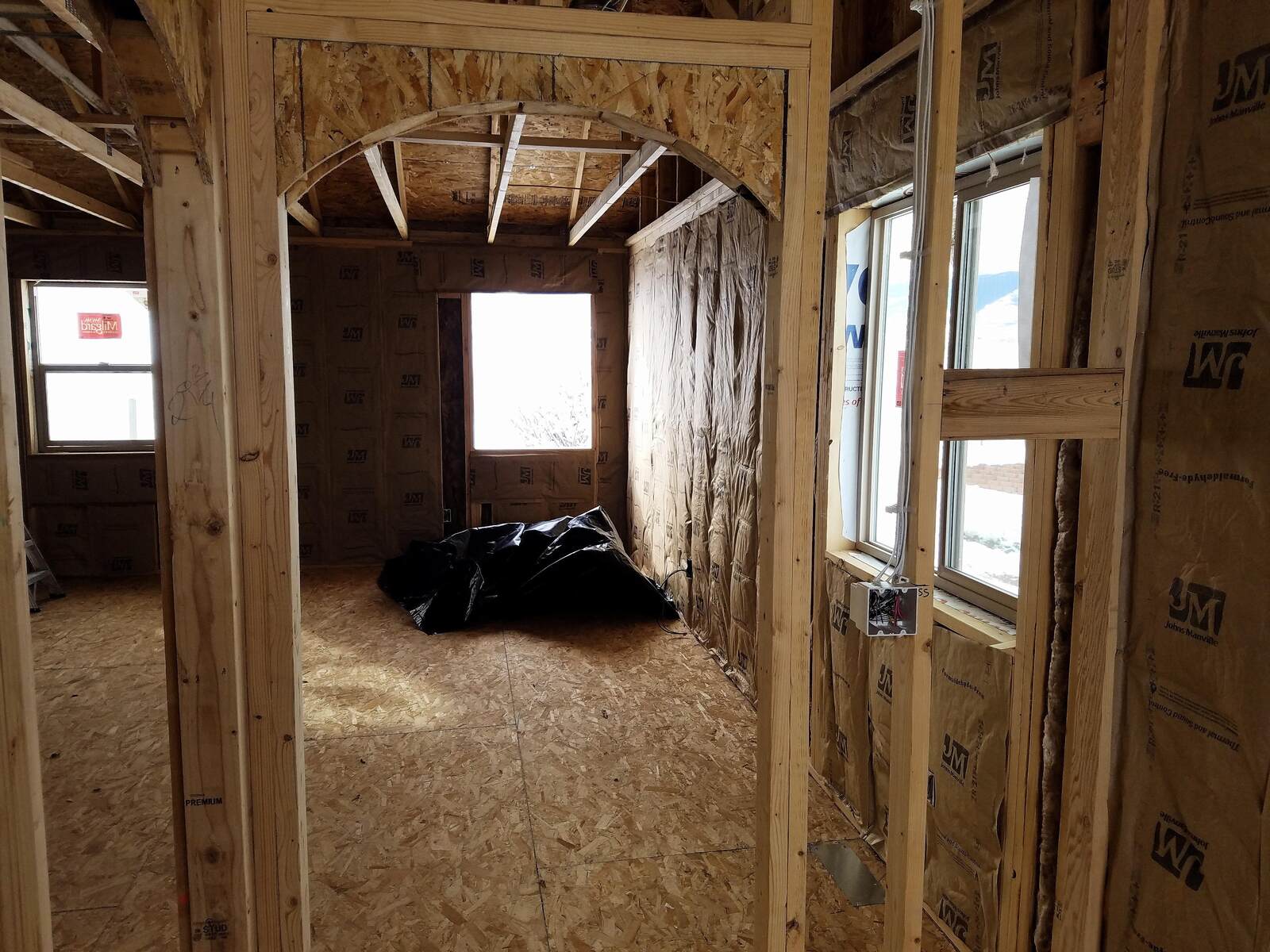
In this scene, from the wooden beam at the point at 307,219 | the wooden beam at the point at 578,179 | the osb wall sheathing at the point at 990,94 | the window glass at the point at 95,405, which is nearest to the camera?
the osb wall sheathing at the point at 990,94

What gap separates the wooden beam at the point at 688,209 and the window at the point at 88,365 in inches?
154

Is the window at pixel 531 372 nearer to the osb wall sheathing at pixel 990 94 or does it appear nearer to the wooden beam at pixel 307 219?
the wooden beam at pixel 307 219

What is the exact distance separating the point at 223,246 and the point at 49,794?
2.74m

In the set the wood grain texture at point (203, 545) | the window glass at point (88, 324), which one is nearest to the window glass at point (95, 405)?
the window glass at point (88, 324)

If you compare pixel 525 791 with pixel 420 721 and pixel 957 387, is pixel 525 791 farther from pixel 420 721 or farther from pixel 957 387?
pixel 957 387

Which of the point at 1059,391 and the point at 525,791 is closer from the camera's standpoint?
the point at 1059,391

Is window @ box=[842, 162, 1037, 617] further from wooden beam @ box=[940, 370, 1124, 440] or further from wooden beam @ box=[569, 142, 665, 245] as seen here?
wooden beam @ box=[569, 142, 665, 245]

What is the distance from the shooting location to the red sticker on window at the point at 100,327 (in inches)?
260

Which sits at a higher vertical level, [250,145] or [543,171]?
[543,171]

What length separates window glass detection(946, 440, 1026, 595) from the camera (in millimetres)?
2629

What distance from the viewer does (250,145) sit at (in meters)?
1.76

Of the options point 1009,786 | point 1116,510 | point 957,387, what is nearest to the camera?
point 957,387

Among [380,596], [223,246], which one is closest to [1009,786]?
[223,246]

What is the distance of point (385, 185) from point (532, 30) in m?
3.61
